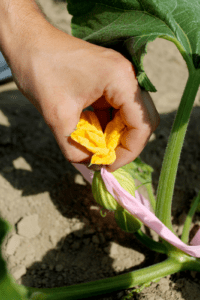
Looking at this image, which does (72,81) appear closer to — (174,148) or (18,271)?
(174,148)

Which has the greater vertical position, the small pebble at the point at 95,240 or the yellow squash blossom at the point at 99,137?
the yellow squash blossom at the point at 99,137

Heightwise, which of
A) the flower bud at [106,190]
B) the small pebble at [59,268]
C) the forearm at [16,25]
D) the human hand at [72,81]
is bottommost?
the small pebble at [59,268]

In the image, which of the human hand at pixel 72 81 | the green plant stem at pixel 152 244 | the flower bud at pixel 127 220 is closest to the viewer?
the human hand at pixel 72 81

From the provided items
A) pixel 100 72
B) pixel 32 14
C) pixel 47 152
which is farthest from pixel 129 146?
pixel 47 152

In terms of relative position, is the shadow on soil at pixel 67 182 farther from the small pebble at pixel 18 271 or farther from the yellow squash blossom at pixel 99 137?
the yellow squash blossom at pixel 99 137

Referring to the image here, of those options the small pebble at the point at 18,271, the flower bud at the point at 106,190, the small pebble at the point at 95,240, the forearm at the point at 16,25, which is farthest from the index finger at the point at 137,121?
the small pebble at the point at 18,271

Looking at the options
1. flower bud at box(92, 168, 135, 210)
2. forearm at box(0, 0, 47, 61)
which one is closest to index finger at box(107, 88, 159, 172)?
flower bud at box(92, 168, 135, 210)

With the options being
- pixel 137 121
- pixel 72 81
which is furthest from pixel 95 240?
pixel 72 81
